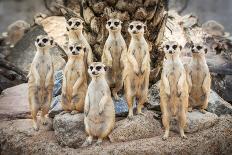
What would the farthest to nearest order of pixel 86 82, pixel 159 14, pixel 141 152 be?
pixel 159 14, pixel 86 82, pixel 141 152

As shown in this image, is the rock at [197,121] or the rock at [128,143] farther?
the rock at [197,121]

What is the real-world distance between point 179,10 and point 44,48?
622 centimetres

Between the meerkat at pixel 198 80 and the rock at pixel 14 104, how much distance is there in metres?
2.02

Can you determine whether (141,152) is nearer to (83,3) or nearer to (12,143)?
(12,143)

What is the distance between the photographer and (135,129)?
625 cm

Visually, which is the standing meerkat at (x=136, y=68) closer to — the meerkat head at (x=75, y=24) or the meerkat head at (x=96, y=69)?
the meerkat head at (x=96, y=69)

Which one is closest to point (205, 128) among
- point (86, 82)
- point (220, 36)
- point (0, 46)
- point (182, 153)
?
point (182, 153)

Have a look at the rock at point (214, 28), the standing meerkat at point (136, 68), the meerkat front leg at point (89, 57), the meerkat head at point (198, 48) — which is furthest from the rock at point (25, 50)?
the meerkat head at point (198, 48)

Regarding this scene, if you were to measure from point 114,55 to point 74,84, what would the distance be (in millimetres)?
555

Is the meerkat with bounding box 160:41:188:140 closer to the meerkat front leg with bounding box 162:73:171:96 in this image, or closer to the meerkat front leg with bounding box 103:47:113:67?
the meerkat front leg with bounding box 162:73:171:96

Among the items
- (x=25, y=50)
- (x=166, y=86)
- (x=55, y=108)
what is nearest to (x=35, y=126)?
(x=55, y=108)

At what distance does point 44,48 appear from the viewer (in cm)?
648

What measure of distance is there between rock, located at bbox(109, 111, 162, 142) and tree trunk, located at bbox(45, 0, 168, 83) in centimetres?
90

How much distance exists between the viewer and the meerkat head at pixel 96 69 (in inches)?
237
